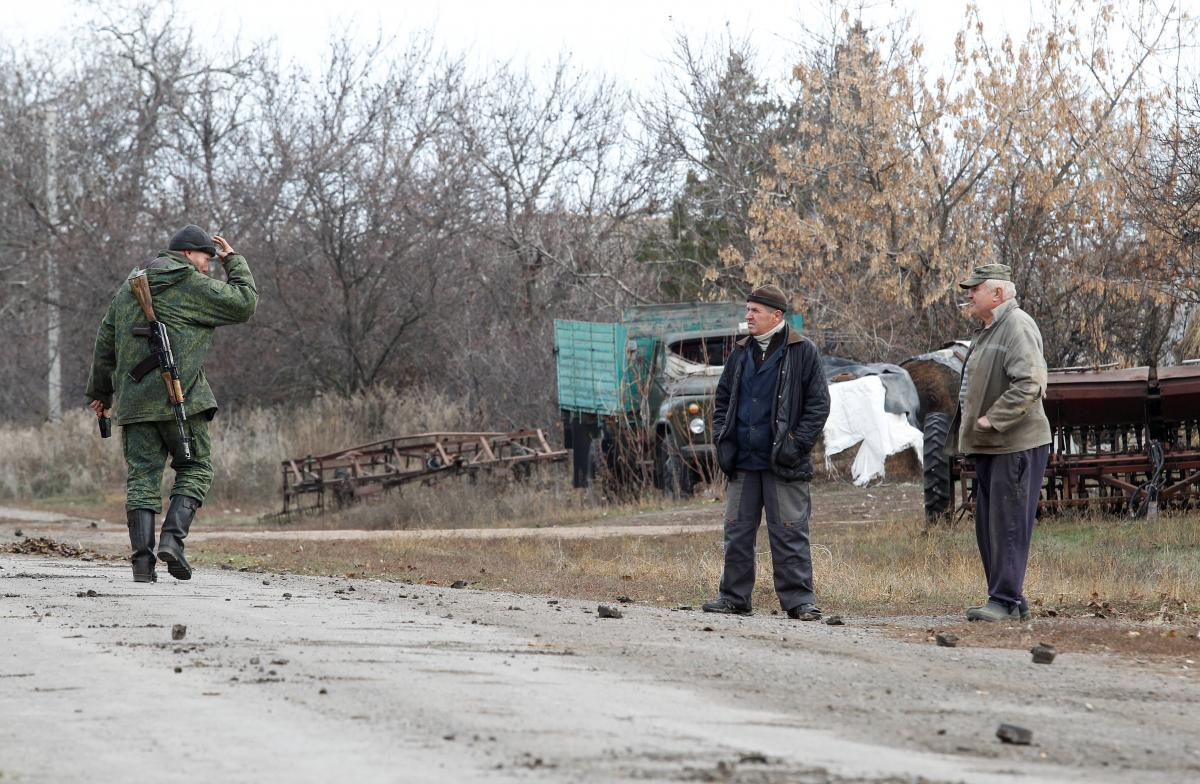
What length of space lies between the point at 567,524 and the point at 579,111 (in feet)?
69.5

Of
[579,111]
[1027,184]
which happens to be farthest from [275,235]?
[1027,184]

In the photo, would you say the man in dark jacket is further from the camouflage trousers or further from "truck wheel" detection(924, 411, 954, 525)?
"truck wheel" detection(924, 411, 954, 525)

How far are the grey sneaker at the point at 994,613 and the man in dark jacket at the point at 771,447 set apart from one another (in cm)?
89

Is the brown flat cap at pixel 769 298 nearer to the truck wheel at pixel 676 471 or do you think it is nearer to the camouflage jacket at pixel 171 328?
the camouflage jacket at pixel 171 328

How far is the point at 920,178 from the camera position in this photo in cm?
2645

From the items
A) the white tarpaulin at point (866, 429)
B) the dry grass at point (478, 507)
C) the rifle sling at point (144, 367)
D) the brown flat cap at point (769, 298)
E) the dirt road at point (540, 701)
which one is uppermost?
the brown flat cap at point (769, 298)

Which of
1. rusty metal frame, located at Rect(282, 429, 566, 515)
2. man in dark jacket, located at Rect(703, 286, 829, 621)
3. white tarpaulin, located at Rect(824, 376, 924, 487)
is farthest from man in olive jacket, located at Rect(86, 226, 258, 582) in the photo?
white tarpaulin, located at Rect(824, 376, 924, 487)

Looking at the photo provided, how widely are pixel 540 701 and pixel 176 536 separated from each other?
493cm

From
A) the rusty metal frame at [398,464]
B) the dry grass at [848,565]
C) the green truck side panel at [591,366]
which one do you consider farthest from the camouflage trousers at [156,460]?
the green truck side panel at [591,366]

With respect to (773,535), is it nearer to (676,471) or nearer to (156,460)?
(156,460)

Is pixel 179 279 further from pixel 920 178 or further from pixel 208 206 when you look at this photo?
pixel 208 206

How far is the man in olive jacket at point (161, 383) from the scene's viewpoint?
10.2 m

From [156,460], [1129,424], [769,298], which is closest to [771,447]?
[769,298]

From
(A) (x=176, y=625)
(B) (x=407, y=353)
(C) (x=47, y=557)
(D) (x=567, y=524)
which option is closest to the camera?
(A) (x=176, y=625)
